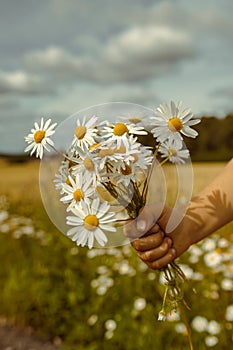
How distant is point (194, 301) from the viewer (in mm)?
2525

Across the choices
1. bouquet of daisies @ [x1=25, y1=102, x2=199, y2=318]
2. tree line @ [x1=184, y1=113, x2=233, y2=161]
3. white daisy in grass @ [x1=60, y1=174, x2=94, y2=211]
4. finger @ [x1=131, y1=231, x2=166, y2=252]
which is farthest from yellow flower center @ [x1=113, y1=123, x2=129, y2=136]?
tree line @ [x1=184, y1=113, x2=233, y2=161]

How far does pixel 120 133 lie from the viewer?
1.03 metres

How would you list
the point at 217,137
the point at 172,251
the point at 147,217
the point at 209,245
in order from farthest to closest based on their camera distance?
1. the point at 217,137
2. the point at 209,245
3. the point at 172,251
4. the point at 147,217

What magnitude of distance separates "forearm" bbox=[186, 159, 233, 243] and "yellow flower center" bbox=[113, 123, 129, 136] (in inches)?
15.5

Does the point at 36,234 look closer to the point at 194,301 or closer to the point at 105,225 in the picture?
the point at 194,301

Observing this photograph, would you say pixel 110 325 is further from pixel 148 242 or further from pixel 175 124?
pixel 175 124

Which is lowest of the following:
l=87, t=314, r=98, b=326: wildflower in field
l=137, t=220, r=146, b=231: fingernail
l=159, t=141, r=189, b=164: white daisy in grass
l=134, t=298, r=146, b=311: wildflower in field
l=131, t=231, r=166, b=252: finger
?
l=87, t=314, r=98, b=326: wildflower in field

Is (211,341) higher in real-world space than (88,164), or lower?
lower

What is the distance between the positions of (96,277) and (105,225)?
1908mm

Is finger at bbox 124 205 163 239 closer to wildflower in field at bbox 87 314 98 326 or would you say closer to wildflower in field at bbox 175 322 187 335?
wildflower in field at bbox 175 322 187 335

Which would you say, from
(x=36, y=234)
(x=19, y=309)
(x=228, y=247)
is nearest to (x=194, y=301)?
(x=228, y=247)

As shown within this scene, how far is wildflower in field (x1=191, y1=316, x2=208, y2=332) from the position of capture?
91.2 inches

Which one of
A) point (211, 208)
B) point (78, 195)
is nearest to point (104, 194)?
point (78, 195)

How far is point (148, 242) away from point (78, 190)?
0.24m
